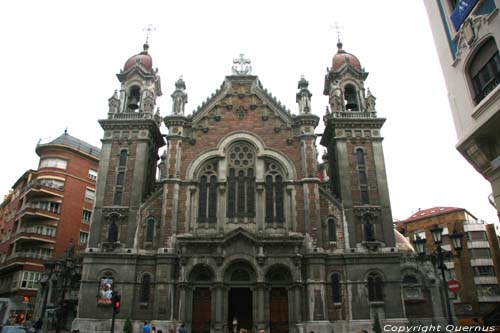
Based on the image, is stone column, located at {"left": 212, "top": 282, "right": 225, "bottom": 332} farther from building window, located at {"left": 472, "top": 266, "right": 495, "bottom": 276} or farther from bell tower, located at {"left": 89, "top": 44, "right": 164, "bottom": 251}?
building window, located at {"left": 472, "top": 266, "right": 495, "bottom": 276}

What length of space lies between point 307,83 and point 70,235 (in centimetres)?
3207

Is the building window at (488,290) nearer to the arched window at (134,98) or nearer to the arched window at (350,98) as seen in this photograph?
the arched window at (350,98)

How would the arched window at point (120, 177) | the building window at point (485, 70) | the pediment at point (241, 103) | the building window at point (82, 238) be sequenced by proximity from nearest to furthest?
1. the building window at point (485, 70)
2. the arched window at point (120, 177)
3. the pediment at point (241, 103)
4. the building window at point (82, 238)

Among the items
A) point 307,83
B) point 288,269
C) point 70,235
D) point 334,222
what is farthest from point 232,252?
point 70,235

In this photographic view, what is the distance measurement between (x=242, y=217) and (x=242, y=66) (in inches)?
508

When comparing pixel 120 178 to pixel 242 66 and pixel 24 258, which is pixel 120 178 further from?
pixel 24 258

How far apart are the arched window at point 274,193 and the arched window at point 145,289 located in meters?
→ 8.98

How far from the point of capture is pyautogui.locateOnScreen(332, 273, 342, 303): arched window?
27.0 m

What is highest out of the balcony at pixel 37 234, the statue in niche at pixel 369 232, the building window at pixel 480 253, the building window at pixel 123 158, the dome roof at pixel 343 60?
the dome roof at pixel 343 60

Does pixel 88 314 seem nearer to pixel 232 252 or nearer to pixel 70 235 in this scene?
pixel 232 252

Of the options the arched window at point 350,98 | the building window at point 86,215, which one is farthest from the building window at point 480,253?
the building window at point 86,215

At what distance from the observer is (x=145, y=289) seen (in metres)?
27.3

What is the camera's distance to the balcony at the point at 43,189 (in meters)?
45.8

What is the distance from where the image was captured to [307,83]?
33438 millimetres
